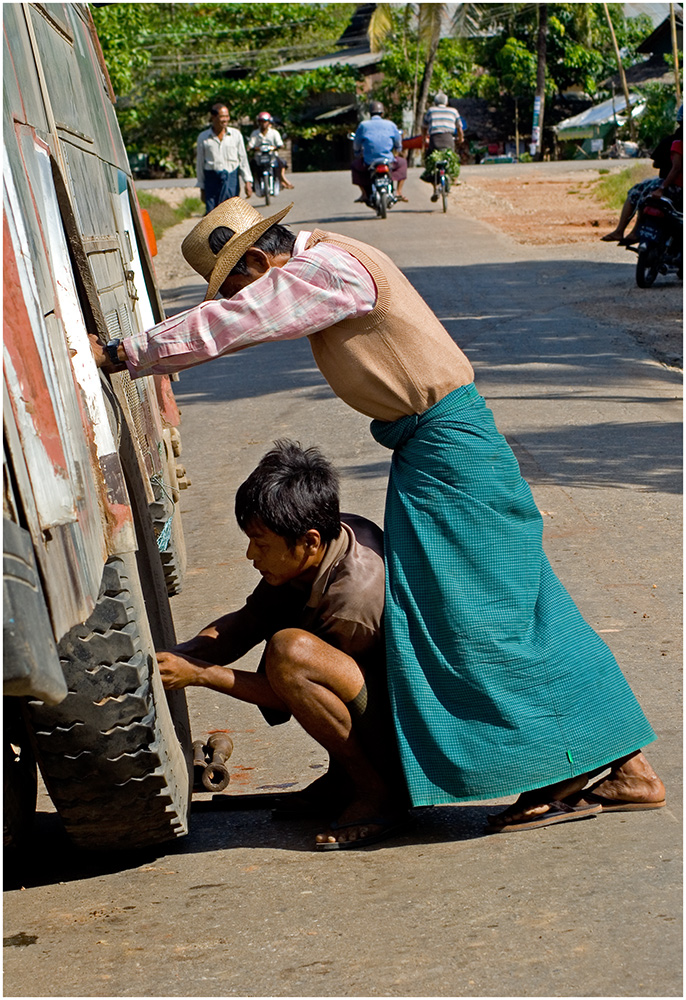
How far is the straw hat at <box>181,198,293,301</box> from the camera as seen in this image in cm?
312

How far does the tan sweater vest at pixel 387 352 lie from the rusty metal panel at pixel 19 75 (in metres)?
0.76

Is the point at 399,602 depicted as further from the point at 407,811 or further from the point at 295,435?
the point at 295,435

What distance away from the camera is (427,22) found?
4288 centimetres

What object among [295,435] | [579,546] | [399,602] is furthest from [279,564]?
[295,435]

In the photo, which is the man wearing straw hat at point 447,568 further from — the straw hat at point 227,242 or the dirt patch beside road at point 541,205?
the dirt patch beside road at point 541,205

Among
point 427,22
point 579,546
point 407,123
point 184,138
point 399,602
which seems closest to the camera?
point 399,602

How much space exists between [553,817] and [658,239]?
10.5 meters

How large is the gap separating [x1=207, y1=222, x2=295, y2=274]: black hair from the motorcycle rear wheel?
10242 millimetres

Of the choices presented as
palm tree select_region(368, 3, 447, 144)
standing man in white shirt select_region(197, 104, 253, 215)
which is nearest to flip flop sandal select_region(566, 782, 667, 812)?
standing man in white shirt select_region(197, 104, 253, 215)

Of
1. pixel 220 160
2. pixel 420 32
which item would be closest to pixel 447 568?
pixel 220 160

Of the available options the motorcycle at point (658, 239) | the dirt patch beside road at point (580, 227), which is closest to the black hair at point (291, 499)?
the dirt patch beside road at point (580, 227)

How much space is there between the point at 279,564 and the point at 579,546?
2.67 metres

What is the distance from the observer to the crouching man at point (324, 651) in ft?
10.2

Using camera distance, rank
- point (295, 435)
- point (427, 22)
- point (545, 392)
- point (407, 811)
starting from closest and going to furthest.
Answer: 1. point (407, 811)
2. point (295, 435)
3. point (545, 392)
4. point (427, 22)
